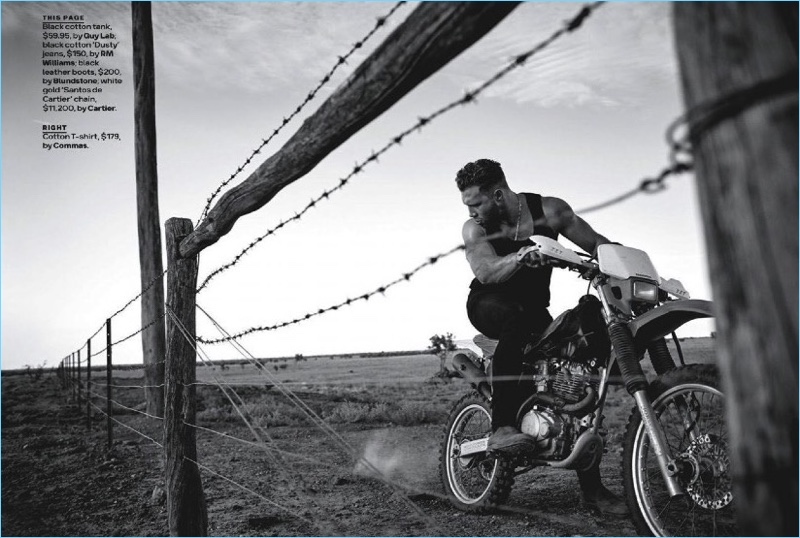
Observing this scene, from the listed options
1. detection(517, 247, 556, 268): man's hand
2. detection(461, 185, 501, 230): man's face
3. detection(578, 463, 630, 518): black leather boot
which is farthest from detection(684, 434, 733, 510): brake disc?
detection(461, 185, 501, 230): man's face

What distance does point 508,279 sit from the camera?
3971 millimetres

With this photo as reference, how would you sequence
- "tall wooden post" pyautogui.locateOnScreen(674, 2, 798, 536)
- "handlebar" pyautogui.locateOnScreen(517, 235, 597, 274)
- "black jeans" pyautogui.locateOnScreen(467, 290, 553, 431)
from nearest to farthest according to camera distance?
"tall wooden post" pyautogui.locateOnScreen(674, 2, 798, 536) → "handlebar" pyautogui.locateOnScreen(517, 235, 597, 274) → "black jeans" pyautogui.locateOnScreen(467, 290, 553, 431)

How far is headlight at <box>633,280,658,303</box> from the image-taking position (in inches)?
132

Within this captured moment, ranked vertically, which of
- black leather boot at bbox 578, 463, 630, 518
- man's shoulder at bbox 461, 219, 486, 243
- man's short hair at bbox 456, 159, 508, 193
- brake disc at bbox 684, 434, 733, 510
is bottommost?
black leather boot at bbox 578, 463, 630, 518

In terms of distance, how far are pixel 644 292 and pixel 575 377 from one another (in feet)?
2.10

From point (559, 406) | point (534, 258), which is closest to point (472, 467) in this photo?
point (559, 406)

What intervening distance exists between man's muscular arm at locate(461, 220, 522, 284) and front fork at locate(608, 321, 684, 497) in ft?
2.06

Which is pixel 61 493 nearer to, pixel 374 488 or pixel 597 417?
pixel 374 488

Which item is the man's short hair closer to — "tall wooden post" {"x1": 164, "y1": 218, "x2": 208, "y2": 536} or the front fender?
the front fender

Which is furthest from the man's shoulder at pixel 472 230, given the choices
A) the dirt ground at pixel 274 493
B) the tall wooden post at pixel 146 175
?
the tall wooden post at pixel 146 175

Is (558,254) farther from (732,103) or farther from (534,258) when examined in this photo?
(732,103)

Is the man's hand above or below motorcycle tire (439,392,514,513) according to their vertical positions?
above

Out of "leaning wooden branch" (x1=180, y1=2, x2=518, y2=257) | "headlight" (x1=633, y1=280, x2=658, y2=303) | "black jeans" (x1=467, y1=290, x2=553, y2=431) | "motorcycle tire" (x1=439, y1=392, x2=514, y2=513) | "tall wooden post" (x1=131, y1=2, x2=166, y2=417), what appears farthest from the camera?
"tall wooden post" (x1=131, y1=2, x2=166, y2=417)

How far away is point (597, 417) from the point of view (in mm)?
3549
